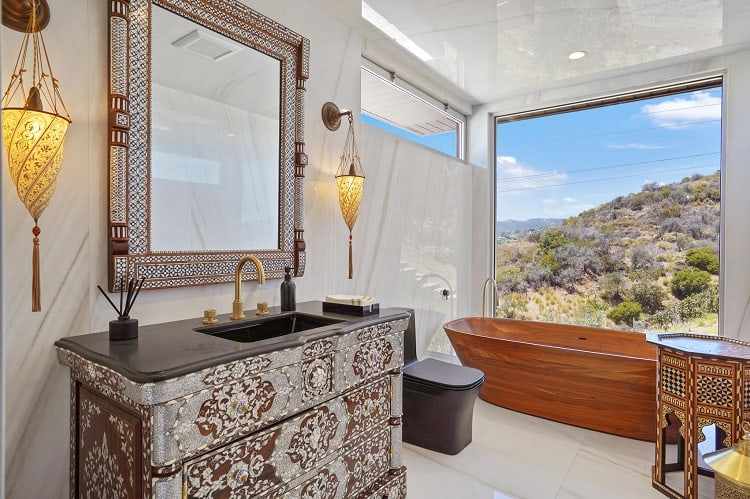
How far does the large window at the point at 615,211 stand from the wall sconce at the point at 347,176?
2.32 metres

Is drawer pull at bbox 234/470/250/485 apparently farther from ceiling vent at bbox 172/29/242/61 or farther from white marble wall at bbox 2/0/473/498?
ceiling vent at bbox 172/29/242/61

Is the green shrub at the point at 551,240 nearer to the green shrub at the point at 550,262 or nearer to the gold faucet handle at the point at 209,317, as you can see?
the green shrub at the point at 550,262

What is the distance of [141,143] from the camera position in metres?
1.84

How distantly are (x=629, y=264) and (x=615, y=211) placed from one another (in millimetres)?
501

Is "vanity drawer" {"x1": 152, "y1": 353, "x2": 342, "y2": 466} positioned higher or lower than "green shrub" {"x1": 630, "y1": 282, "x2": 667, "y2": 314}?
lower

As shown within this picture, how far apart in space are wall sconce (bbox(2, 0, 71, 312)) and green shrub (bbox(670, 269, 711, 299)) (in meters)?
4.34

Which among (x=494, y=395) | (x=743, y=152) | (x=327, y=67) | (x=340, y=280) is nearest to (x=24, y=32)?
(x=327, y=67)

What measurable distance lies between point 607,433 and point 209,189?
9.82 feet

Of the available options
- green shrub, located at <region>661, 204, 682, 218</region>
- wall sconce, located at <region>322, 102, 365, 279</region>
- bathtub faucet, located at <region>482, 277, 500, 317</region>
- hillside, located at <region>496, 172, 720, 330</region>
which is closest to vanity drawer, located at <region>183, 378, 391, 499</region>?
wall sconce, located at <region>322, 102, 365, 279</region>

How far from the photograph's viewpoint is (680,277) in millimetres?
3711

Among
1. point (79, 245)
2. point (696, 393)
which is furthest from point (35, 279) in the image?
point (696, 393)

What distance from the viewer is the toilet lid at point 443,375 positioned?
106 inches

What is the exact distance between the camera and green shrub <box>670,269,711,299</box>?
11.8 feet

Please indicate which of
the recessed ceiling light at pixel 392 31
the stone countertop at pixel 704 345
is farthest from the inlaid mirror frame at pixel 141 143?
the stone countertop at pixel 704 345
